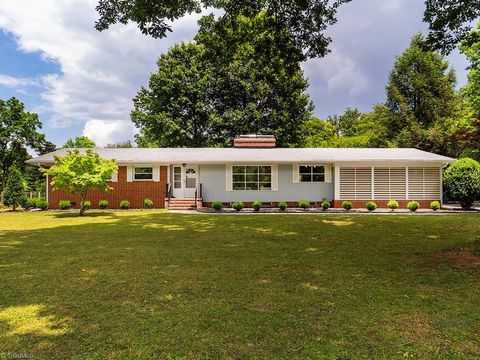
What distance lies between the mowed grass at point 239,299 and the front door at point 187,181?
11994mm

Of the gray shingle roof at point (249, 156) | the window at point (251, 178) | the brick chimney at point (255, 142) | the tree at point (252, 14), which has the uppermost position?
the tree at point (252, 14)

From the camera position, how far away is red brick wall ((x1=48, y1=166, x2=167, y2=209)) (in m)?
20.0

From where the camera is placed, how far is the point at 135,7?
352 inches

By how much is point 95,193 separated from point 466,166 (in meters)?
23.4

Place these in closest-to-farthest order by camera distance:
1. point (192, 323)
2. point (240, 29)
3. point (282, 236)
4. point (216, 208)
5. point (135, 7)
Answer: point (192, 323) < point (135, 7) < point (282, 236) < point (240, 29) < point (216, 208)

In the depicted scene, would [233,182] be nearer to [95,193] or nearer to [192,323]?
[95,193]

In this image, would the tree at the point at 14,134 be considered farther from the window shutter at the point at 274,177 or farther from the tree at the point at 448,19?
the tree at the point at 448,19

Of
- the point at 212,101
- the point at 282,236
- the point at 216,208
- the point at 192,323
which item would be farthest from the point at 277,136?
the point at 192,323

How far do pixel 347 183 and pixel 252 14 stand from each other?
12704 mm

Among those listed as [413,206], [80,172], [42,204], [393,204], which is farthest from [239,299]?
[42,204]

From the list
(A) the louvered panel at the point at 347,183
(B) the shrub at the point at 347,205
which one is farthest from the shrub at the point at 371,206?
(A) the louvered panel at the point at 347,183

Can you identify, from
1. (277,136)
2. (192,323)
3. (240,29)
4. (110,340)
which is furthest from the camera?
(277,136)

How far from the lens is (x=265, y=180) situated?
67.2ft

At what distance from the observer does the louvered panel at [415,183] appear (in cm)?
2000
